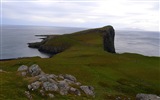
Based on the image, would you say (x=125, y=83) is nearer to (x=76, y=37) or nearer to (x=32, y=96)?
(x=32, y=96)

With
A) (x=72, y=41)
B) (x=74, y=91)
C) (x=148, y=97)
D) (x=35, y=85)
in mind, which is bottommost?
(x=148, y=97)

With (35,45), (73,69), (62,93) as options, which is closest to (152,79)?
(73,69)

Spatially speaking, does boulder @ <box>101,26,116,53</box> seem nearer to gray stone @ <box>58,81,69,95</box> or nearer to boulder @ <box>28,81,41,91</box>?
gray stone @ <box>58,81,69,95</box>

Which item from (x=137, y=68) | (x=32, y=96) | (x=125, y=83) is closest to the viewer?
(x=32, y=96)

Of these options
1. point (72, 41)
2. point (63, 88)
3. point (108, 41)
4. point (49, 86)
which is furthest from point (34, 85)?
point (108, 41)

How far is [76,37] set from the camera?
185750mm

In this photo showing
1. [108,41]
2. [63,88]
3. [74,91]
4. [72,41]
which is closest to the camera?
[63,88]

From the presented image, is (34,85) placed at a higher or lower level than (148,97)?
higher

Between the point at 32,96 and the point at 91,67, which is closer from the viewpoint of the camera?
the point at 32,96

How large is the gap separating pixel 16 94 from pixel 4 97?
6.48 feet

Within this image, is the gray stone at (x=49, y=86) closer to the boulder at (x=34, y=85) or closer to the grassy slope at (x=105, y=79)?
the boulder at (x=34, y=85)

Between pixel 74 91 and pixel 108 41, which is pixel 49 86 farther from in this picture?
pixel 108 41

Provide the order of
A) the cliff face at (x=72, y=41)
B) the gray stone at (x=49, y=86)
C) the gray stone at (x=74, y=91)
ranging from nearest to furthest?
the gray stone at (x=49, y=86) < the gray stone at (x=74, y=91) < the cliff face at (x=72, y=41)

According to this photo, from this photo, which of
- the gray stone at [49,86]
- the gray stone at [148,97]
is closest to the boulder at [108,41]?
the gray stone at [148,97]
